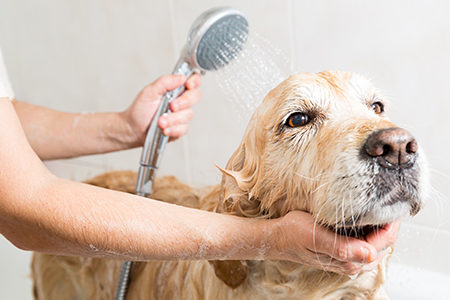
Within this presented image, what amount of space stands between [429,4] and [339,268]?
0.69 meters

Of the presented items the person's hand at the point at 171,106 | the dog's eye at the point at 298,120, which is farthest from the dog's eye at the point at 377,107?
the person's hand at the point at 171,106

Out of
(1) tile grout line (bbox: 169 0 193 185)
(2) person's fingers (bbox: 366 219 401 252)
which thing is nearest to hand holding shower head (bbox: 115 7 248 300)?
(1) tile grout line (bbox: 169 0 193 185)

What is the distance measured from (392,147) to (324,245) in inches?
6.9

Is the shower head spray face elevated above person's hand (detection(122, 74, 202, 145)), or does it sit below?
above

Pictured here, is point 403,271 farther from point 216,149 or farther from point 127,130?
point 127,130

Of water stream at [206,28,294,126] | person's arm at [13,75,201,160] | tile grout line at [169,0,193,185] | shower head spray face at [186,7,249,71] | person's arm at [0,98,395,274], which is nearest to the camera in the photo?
person's arm at [0,98,395,274]

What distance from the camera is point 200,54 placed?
1070 mm

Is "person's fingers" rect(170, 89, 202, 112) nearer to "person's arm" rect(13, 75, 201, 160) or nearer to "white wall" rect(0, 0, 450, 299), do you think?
"person's arm" rect(13, 75, 201, 160)

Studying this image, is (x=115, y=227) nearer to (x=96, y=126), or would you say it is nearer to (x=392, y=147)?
(x=392, y=147)

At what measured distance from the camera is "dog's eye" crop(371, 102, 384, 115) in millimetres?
827

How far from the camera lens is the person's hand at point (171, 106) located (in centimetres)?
119

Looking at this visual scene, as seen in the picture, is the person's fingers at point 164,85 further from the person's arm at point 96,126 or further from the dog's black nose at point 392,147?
the dog's black nose at point 392,147

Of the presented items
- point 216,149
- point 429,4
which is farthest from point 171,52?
point 429,4

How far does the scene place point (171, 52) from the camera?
1682 mm
